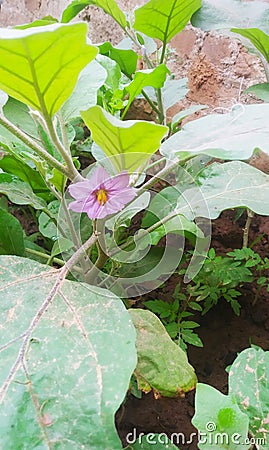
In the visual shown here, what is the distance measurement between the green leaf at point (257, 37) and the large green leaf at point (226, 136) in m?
0.31

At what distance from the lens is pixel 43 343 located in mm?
455

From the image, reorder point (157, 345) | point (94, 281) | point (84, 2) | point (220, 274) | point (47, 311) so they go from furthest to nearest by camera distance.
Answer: point (84, 2), point (220, 274), point (94, 281), point (157, 345), point (47, 311)

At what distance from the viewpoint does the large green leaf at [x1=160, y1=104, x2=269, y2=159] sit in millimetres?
473

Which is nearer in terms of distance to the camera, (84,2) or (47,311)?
(47,311)

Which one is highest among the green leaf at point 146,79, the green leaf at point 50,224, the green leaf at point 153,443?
the green leaf at point 146,79

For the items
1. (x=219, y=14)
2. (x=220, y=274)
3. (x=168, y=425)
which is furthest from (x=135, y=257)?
(x=219, y=14)

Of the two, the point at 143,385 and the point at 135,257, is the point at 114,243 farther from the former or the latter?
the point at 143,385

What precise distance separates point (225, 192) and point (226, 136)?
0.19 metres

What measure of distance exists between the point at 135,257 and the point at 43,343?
0.32 meters

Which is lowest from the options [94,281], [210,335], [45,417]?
[210,335]

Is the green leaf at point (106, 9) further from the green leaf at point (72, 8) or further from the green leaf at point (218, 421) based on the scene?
the green leaf at point (218, 421)

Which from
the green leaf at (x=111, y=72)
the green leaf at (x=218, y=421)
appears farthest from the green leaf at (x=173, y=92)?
the green leaf at (x=218, y=421)

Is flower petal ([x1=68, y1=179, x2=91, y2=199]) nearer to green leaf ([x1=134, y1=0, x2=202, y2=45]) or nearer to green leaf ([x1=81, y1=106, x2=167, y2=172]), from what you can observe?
green leaf ([x1=81, y1=106, x2=167, y2=172])

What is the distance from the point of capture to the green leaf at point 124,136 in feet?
1.52
